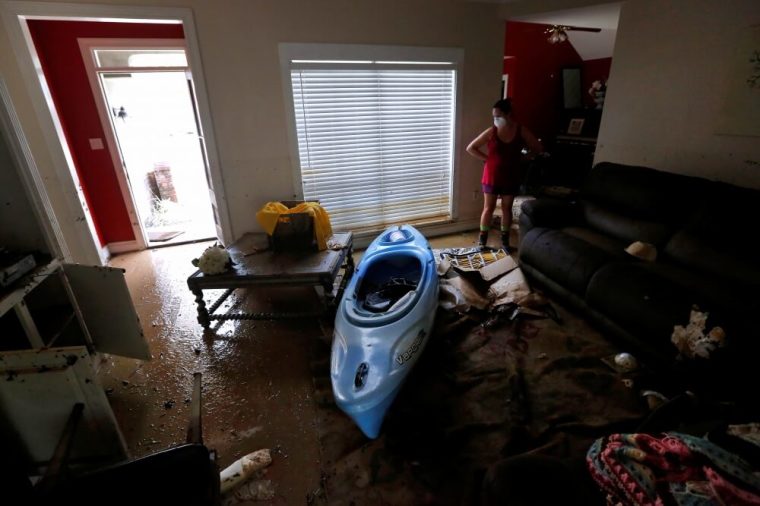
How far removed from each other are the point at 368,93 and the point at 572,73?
4194mm

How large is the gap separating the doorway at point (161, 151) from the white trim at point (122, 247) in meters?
0.12

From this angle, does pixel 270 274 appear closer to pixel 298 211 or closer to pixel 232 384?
pixel 298 211

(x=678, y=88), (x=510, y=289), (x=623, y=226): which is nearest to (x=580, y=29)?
(x=678, y=88)

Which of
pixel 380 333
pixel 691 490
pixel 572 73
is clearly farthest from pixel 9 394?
pixel 572 73

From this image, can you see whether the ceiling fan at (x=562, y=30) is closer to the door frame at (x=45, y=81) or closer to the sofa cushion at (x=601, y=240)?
the sofa cushion at (x=601, y=240)

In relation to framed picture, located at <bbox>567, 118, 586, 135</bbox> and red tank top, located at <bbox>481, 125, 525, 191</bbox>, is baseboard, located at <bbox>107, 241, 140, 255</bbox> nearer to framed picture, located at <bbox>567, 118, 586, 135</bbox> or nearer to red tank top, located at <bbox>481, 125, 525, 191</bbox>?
red tank top, located at <bbox>481, 125, 525, 191</bbox>

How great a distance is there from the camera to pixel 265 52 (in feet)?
10.0

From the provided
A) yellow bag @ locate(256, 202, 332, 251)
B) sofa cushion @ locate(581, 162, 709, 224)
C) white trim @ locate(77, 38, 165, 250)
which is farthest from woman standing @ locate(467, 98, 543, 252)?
white trim @ locate(77, 38, 165, 250)

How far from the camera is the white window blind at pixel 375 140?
134 inches

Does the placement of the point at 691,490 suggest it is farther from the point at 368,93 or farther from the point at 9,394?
the point at 368,93

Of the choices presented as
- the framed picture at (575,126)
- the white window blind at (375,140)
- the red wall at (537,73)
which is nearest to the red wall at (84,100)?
the white window blind at (375,140)

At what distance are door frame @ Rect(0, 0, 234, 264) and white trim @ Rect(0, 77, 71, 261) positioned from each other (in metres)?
0.80

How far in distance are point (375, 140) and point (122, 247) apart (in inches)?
122

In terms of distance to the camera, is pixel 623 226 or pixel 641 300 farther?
pixel 623 226
